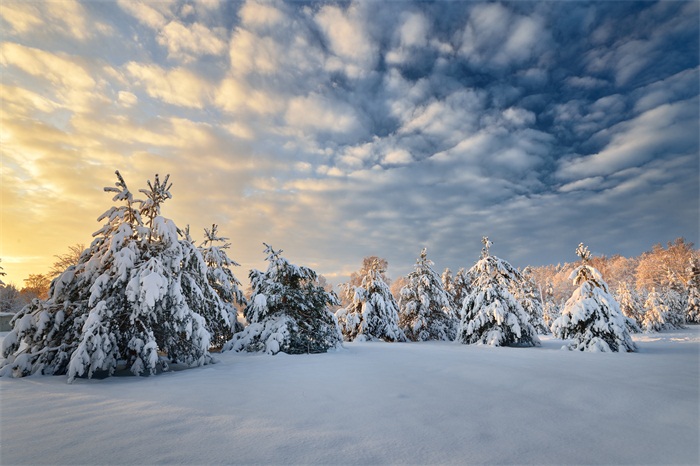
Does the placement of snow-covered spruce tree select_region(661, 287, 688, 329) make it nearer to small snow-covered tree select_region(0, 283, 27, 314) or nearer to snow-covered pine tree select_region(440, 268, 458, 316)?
snow-covered pine tree select_region(440, 268, 458, 316)

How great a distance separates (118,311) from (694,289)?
47557 millimetres

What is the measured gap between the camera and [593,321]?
12734 millimetres

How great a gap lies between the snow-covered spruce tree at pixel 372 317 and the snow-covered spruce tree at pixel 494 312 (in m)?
4.99

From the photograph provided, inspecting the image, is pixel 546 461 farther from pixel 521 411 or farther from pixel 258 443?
pixel 258 443

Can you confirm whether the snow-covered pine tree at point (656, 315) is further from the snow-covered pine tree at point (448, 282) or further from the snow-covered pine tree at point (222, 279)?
the snow-covered pine tree at point (222, 279)

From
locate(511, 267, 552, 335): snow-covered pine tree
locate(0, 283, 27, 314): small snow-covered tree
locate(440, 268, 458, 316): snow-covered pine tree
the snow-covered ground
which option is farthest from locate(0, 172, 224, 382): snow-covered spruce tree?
locate(0, 283, 27, 314): small snow-covered tree

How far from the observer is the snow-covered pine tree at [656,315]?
89.1ft

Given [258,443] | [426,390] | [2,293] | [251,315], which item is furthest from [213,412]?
[2,293]

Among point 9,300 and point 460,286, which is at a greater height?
point 460,286

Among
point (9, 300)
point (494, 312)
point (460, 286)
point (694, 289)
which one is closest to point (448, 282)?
point (460, 286)

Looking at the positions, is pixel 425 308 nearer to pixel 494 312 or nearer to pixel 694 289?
pixel 494 312

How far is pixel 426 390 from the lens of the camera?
489 cm

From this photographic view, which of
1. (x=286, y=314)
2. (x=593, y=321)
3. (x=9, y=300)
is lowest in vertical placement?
(x=9, y=300)

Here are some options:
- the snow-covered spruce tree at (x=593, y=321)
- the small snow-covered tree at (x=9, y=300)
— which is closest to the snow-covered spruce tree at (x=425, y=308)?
the snow-covered spruce tree at (x=593, y=321)
